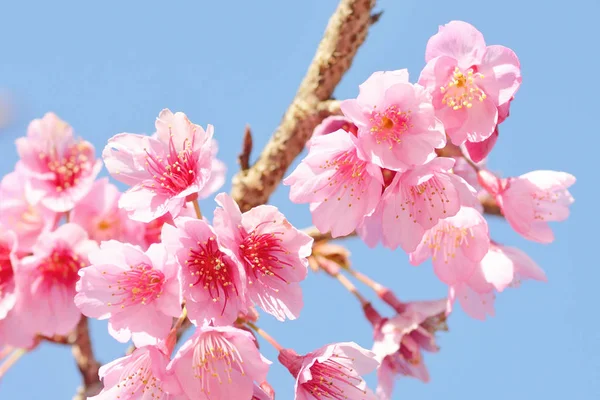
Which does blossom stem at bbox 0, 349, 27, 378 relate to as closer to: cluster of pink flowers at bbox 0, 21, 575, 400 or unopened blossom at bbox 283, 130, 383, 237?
cluster of pink flowers at bbox 0, 21, 575, 400

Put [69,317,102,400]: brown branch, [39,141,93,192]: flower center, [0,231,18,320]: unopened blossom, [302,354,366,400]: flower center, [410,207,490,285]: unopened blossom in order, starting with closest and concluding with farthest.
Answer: [302,354,366,400]: flower center → [410,207,490,285]: unopened blossom → [0,231,18,320]: unopened blossom → [39,141,93,192]: flower center → [69,317,102,400]: brown branch

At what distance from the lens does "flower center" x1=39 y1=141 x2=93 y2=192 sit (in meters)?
2.71

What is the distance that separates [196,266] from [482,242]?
97 cm

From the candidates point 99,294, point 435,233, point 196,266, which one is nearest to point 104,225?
point 99,294

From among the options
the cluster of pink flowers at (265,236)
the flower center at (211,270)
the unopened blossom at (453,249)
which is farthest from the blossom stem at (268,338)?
the unopened blossom at (453,249)

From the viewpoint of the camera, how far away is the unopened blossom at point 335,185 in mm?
1959

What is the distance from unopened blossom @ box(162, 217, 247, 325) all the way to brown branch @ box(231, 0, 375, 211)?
70 centimetres

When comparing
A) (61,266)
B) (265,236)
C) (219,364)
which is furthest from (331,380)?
(61,266)

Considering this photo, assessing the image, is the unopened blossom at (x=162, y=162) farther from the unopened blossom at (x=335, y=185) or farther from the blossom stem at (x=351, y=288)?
the blossom stem at (x=351, y=288)

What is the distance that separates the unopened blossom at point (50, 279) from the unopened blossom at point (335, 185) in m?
0.82

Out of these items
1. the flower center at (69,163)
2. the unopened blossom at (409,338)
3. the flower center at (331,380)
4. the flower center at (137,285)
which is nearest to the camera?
the flower center at (137,285)

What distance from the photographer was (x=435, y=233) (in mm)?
2254

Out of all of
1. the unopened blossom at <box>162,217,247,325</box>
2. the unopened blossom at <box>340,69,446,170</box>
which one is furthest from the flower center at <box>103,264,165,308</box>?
the unopened blossom at <box>340,69,446,170</box>

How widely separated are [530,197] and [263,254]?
1085 mm
